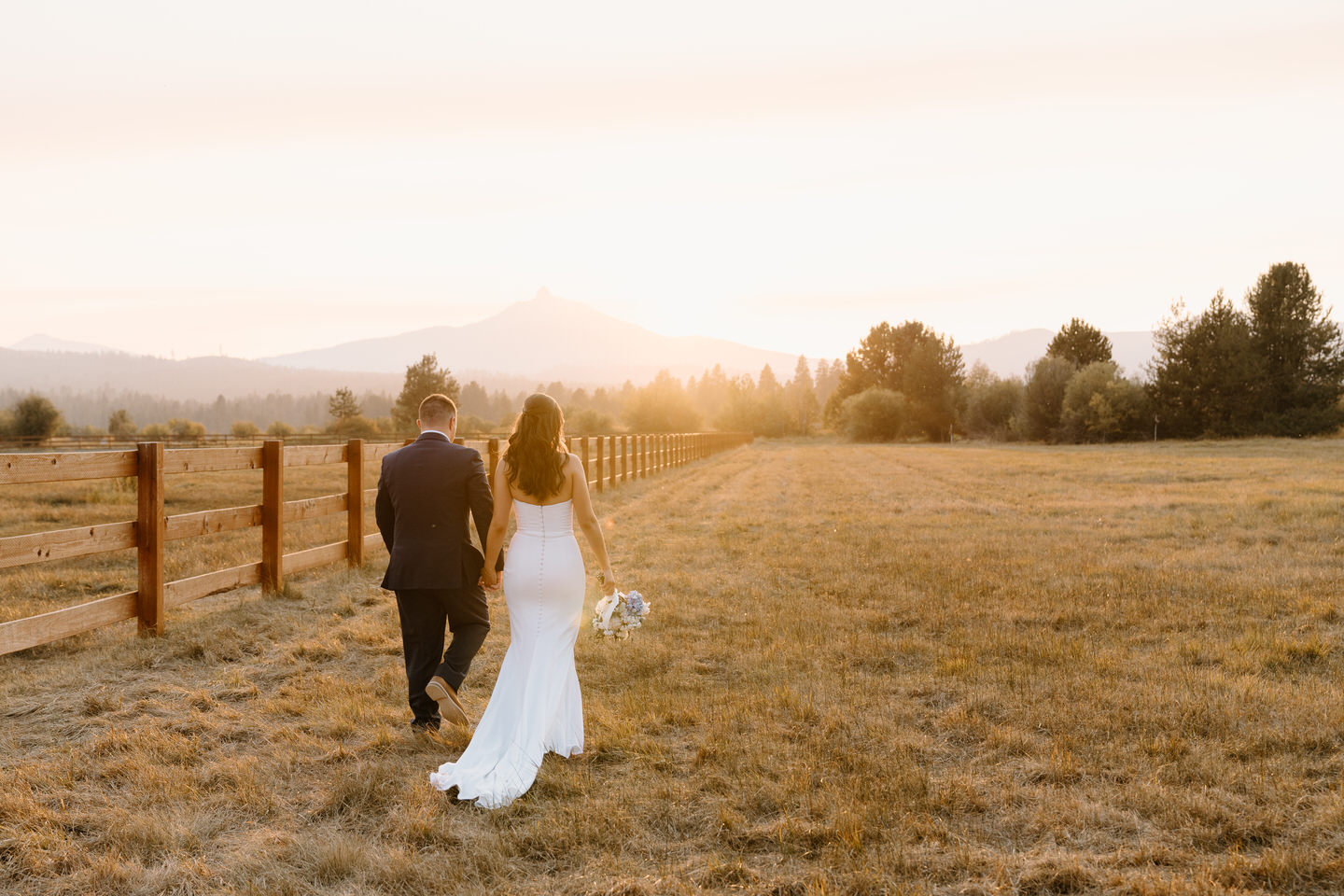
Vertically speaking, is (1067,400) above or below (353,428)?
above

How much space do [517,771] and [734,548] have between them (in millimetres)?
7648

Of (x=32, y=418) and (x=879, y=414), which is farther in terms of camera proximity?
(x=879, y=414)

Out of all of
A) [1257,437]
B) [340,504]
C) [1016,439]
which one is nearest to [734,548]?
[340,504]

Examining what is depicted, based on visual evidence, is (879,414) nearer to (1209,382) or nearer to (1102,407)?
(1102,407)

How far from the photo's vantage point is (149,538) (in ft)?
20.9

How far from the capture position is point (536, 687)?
429 cm

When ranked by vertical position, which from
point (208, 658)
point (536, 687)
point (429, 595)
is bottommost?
point (208, 658)

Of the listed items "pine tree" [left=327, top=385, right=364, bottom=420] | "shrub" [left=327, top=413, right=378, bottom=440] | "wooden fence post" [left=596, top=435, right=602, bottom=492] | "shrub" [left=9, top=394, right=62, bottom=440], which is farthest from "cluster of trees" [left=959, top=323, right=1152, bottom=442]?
"shrub" [left=9, top=394, right=62, bottom=440]

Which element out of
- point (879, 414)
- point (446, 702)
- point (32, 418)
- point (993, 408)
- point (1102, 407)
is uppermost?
point (993, 408)

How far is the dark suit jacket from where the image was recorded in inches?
189

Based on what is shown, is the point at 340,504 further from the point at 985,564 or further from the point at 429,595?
the point at 985,564

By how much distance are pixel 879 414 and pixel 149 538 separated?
7553cm

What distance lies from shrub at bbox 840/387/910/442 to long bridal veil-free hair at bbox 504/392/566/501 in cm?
7599

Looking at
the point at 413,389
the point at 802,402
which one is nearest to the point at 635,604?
the point at 413,389
